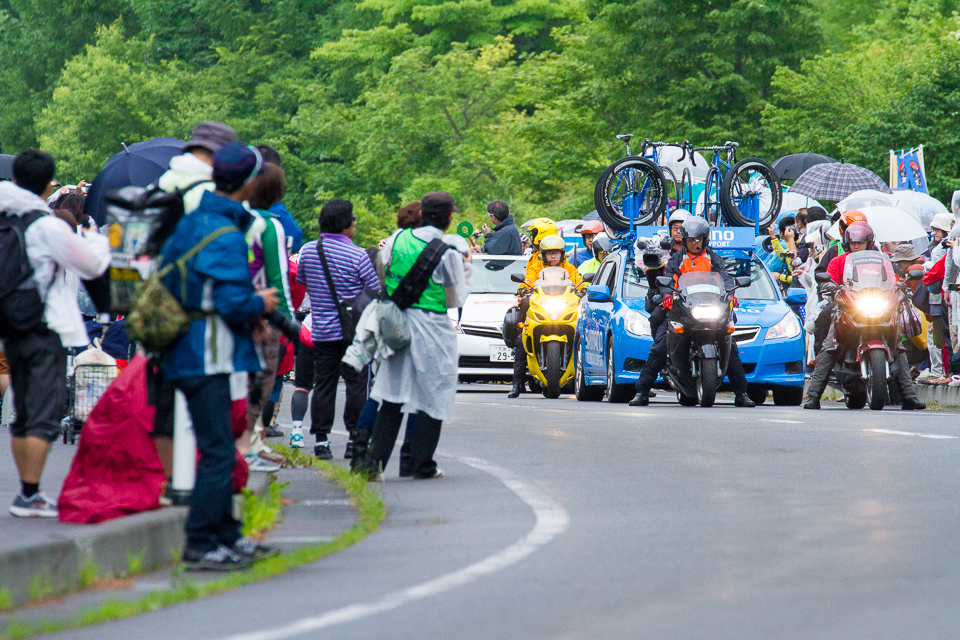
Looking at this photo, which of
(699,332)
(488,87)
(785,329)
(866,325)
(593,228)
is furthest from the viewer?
(488,87)

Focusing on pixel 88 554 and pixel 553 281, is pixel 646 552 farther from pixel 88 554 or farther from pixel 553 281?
pixel 553 281

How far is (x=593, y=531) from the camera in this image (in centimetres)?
833

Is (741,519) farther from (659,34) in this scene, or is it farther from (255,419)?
(659,34)

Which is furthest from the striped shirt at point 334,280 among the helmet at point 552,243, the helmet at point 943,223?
the helmet at point 943,223

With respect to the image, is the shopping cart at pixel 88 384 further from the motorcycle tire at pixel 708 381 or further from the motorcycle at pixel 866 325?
the motorcycle at pixel 866 325

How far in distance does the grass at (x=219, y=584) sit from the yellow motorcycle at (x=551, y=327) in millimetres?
10946

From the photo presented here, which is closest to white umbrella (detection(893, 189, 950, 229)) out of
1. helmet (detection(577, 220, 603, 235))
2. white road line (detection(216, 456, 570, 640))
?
helmet (detection(577, 220, 603, 235))

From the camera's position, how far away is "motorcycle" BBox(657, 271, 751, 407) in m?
17.5

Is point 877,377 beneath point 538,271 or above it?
beneath

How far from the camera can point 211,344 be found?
7.29 m

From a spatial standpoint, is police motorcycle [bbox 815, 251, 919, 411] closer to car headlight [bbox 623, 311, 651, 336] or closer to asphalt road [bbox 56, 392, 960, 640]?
car headlight [bbox 623, 311, 651, 336]

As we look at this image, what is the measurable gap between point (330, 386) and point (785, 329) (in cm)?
758

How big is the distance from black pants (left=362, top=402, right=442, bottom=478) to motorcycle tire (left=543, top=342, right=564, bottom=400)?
9891 millimetres

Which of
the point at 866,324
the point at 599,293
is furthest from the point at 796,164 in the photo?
the point at 866,324
